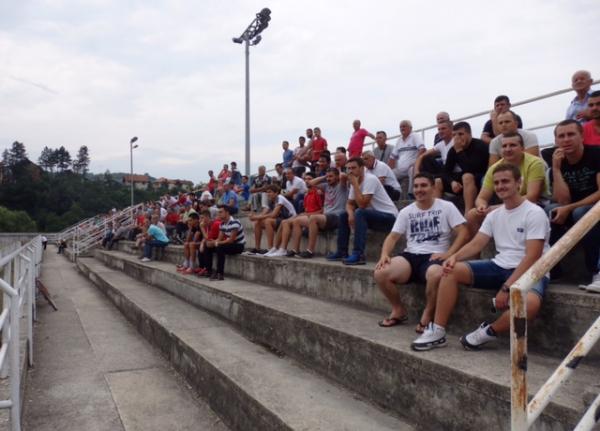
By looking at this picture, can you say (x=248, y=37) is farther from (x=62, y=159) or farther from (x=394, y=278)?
(x=62, y=159)

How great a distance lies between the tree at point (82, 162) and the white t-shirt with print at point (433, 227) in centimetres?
13409

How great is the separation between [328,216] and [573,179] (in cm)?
343

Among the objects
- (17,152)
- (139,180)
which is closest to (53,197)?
(17,152)

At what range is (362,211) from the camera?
5078mm

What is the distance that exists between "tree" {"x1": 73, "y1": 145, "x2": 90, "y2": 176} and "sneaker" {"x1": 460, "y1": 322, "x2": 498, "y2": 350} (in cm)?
13511

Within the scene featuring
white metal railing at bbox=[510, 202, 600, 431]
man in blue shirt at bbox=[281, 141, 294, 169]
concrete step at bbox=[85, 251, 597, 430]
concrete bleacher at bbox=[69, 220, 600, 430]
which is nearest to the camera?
white metal railing at bbox=[510, 202, 600, 431]

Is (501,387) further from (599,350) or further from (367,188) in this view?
(367,188)

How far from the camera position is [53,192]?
8025cm

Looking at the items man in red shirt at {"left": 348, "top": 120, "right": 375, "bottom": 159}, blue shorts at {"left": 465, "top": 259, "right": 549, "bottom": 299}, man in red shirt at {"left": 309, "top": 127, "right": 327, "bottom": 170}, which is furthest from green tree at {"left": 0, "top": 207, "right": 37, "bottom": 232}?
blue shorts at {"left": 465, "top": 259, "right": 549, "bottom": 299}

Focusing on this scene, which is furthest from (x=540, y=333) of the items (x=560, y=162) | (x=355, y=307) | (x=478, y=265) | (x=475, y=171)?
(x=475, y=171)

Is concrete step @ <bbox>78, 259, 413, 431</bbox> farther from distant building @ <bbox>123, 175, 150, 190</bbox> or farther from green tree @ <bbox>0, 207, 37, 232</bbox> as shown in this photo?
distant building @ <bbox>123, 175, 150, 190</bbox>

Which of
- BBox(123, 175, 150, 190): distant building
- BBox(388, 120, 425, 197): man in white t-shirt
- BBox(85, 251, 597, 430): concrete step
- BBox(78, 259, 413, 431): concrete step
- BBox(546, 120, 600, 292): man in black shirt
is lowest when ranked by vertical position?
BBox(78, 259, 413, 431): concrete step

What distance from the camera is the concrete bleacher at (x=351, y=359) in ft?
7.63

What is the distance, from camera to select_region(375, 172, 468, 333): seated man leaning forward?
3.46 m
